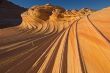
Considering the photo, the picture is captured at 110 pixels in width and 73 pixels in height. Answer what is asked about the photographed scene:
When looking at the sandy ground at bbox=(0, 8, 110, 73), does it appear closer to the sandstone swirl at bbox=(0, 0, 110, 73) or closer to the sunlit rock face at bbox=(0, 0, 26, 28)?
the sandstone swirl at bbox=(0, 0, 110, 73)

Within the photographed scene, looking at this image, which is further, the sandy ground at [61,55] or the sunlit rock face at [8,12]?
the sunlit rock face at [8,12]

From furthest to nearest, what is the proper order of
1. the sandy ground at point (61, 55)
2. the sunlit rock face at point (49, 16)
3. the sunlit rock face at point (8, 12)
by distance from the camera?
the sunlit rock face at point (8, 12), the sunlit rock face at point (49, 16), the sandy ground at point (61, 55)

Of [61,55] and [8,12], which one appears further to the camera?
[8,12]

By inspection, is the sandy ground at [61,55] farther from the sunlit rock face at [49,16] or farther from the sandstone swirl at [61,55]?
the sunlit rock face at [49,16]

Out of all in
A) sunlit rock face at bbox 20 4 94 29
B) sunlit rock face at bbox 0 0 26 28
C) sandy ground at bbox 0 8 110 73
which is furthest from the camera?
sunlit rock face at bbox 0 0 26 28

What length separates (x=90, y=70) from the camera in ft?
11.0

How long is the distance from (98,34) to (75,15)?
500 cm

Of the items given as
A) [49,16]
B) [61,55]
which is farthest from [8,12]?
[61,55]

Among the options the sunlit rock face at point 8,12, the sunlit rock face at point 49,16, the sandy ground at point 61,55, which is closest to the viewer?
the sandy ground at point 61,55

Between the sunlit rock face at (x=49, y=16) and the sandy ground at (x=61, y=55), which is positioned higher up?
the sunlit rock face at (x=49, y=16)

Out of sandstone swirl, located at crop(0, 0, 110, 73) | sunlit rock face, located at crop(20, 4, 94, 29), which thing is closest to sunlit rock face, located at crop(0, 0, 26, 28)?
sunlit rock face, located at crop(20, 4, 94, 29)

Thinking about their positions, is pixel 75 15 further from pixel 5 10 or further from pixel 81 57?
pixel 5 10

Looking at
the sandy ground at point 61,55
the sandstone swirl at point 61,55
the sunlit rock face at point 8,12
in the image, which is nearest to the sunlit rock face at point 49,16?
the sandstone swirl at point 61,55

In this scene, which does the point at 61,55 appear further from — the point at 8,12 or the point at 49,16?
the point at 8,12
